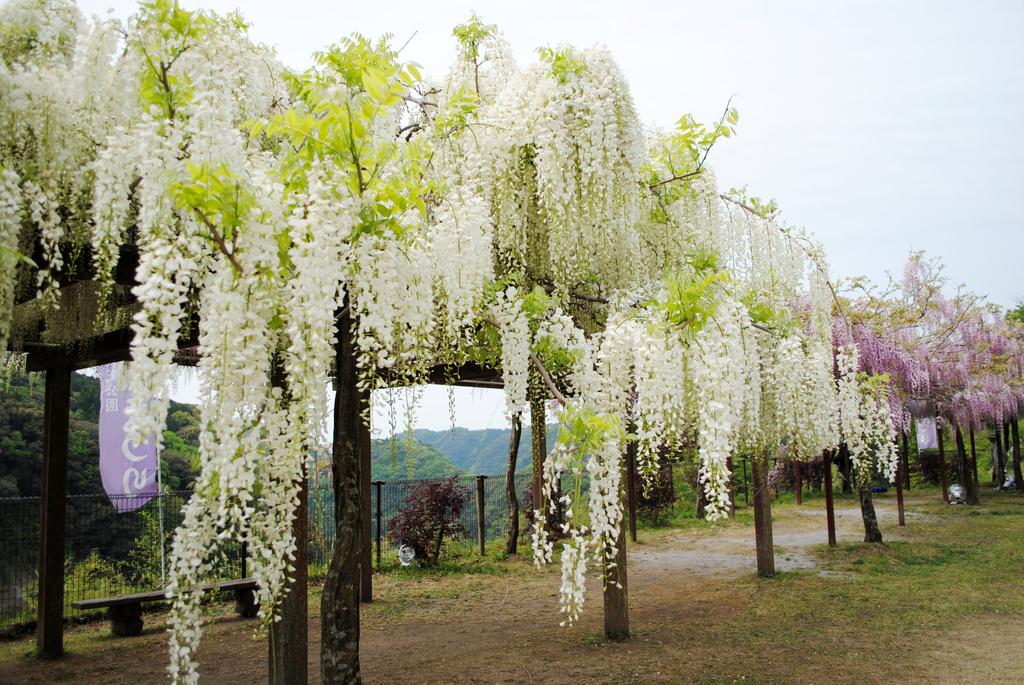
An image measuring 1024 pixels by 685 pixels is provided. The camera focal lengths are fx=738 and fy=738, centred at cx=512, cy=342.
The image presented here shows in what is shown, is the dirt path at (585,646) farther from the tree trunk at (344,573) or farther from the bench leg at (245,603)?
the tree trunk at (344,573)

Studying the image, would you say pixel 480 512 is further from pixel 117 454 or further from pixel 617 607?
pixel 617 607

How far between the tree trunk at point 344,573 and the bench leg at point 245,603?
13.2 feet

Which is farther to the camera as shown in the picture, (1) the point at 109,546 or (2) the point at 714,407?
(1) the point at 109,546

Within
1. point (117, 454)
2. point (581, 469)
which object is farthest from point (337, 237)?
point (117, 454)

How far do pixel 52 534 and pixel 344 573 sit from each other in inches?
148

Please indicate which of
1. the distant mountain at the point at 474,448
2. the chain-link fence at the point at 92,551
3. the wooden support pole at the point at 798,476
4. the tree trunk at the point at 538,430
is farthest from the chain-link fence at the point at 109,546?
the distant mountain at the point at 474,448

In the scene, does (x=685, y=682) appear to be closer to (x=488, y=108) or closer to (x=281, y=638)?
(x=281, y=638)

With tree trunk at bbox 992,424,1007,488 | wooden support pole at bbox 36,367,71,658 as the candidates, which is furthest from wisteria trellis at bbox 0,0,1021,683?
tree trunk at bbox 992,424,1007,488

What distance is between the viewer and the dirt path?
4.91 m

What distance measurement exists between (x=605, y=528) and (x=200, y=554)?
6.86ft

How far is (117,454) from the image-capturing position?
24.7 ft

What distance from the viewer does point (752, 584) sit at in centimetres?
782

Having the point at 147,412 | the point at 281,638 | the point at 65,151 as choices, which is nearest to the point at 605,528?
the point at 281,638

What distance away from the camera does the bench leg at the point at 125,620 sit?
22.3 feet
